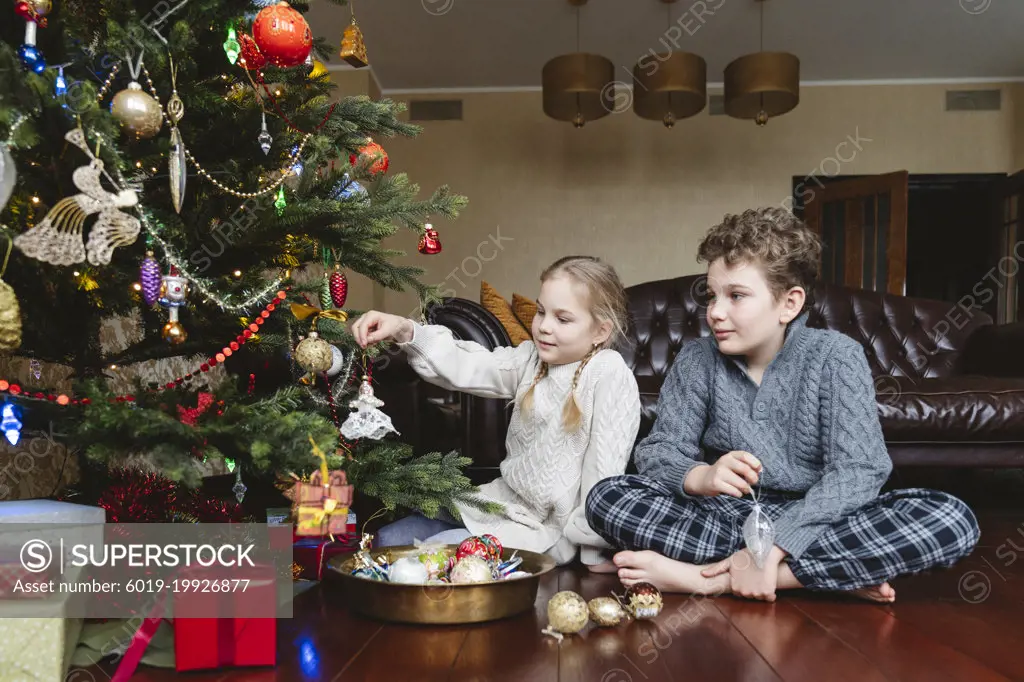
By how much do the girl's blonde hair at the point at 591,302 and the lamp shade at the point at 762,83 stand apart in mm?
2736

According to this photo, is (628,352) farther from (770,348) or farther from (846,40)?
(846,40)

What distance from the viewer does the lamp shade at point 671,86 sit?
4.02 meters

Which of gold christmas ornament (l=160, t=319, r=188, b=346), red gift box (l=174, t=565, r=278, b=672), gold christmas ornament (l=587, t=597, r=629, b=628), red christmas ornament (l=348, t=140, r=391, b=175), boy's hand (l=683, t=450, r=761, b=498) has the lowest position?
gold christmas ornament (l=587, t=597, r=629, b=628)

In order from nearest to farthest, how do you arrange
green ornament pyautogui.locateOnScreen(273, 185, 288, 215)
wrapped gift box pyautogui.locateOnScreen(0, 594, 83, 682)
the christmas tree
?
wrapped gift box pyautogui.locateOnScreen(0, 594, 83, 682) → the christmas tree → green ornament pyautogui.locateOnScreen(273, 185, 288, 215)

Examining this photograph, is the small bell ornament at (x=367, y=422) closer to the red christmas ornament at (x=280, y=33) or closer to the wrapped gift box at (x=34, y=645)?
the wrapped gift box at (x=34, y=645)

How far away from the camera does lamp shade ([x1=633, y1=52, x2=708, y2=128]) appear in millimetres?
4020

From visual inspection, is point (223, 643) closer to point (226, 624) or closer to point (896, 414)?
point (226, 624)

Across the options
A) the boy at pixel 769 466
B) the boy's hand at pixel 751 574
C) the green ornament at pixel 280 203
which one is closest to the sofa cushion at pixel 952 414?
the boy at pixel 769 466

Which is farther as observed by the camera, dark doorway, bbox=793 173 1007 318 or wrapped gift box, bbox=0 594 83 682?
dark doorway, bbox=793 173 1007 318

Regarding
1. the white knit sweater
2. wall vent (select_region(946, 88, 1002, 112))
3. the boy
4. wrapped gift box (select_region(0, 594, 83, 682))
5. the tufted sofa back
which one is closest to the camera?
wrapped gift box (select_region(0, 594, 83, 682))

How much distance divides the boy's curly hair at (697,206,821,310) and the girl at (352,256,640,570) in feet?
0.91

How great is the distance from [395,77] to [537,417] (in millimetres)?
4188

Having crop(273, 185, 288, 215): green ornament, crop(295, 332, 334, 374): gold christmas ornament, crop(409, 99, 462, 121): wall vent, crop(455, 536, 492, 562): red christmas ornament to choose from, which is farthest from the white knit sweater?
crop(409, 99, 462, 121): wall vent

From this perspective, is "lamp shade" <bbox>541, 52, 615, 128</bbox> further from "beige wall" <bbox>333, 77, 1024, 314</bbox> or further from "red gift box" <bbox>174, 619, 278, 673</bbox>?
"red gift box" <bbox>174, 619, 278, 673</bbox>
